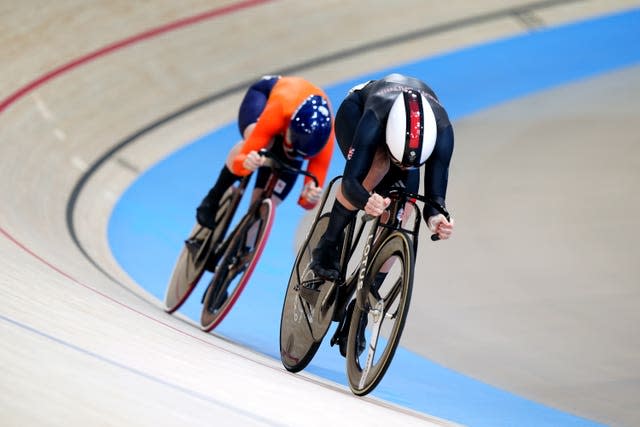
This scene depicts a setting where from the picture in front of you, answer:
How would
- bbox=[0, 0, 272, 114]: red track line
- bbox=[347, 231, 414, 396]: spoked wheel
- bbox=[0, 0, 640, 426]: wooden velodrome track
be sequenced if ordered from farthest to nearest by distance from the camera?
bbox=[0, 0, 272, 114]: red track line, bbox=[347, 231, 414, 396]: spoked wheel, bbox=[0, 0, 640, 426]: wooden velodrome track

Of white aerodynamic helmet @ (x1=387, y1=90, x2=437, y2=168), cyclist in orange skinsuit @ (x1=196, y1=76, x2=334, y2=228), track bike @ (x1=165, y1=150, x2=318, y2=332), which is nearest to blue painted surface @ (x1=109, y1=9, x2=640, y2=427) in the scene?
track bike @ (x1=165, y1=150, x2=318, y2=332)

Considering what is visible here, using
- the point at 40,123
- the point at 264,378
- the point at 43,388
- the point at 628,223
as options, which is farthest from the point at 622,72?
the point at 43,388

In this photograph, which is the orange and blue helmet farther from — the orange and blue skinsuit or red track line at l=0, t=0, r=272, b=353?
red track line at l=0, t=0, r=272, b=353

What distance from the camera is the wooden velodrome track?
7.56 ft

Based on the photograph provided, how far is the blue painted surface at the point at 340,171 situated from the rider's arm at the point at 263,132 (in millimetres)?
881

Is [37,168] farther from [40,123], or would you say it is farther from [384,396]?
[384,396]

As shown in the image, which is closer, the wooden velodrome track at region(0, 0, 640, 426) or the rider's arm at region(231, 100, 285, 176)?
the wooden velodrome track at region(0, 0, 640, 426)

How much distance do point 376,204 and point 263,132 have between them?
4.16ft

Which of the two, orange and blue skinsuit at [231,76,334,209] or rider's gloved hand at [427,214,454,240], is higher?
orange and blue skinsuit at [231,76,334,209]

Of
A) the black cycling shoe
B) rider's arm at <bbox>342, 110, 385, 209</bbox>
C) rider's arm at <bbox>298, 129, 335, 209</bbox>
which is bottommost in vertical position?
the black cycling shoe

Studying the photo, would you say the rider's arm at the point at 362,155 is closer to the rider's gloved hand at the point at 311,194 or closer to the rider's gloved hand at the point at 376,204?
the rider's gloved hand at the point at 376,204

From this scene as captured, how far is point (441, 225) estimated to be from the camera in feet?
10.3

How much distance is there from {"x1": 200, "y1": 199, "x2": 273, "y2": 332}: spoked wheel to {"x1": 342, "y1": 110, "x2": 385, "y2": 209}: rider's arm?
1.01m

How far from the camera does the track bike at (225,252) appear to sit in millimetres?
4172
